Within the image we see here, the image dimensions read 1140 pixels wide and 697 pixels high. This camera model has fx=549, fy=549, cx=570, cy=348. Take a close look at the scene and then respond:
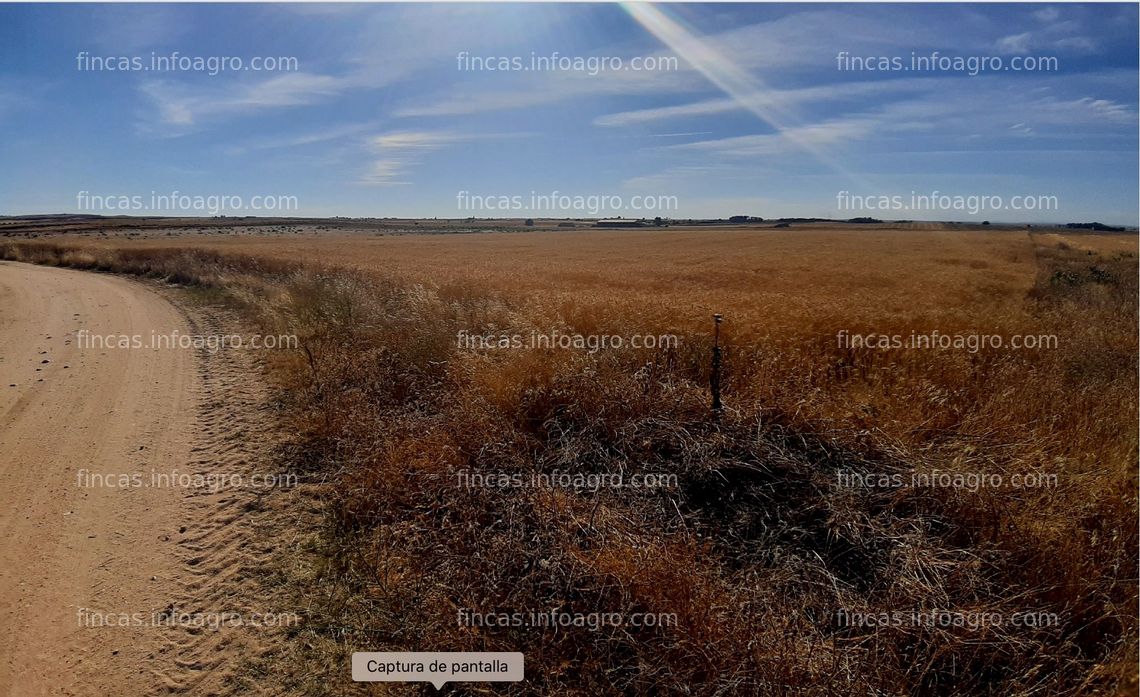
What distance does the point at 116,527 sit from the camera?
14.2ft

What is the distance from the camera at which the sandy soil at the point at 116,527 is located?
123 inches

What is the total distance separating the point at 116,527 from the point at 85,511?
1.55 feet

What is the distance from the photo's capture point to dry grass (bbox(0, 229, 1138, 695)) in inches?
116

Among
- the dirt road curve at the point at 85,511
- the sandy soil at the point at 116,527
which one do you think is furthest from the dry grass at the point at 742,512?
the dirt road curve at the point at 85,511

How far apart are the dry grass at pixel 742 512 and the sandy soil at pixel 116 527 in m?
0.63

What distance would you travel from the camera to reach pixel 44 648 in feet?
10.4

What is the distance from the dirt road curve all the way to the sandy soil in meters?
0.01

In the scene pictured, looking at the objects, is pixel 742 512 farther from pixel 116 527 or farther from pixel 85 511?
pixel 85 511

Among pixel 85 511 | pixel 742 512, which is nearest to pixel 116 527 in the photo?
pixel 85 511

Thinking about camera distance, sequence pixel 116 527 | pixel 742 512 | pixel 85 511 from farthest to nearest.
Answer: pixel 85 511 → pixel 116 527 → pixel 742 512

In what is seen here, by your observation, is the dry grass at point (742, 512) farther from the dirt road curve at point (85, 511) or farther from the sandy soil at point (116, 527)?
the dirt road curve at point (85, 511)

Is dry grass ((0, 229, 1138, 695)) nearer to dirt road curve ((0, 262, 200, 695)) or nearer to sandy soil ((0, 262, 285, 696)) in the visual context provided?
sandy soil ((0, 262, 285, 696))

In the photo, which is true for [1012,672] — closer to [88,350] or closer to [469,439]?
[469,439]

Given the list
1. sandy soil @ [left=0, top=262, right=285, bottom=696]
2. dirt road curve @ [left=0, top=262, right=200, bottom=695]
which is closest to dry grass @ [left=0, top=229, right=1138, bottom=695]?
sandy soil @ [left=0, top=262, right=285, bottom=696]
